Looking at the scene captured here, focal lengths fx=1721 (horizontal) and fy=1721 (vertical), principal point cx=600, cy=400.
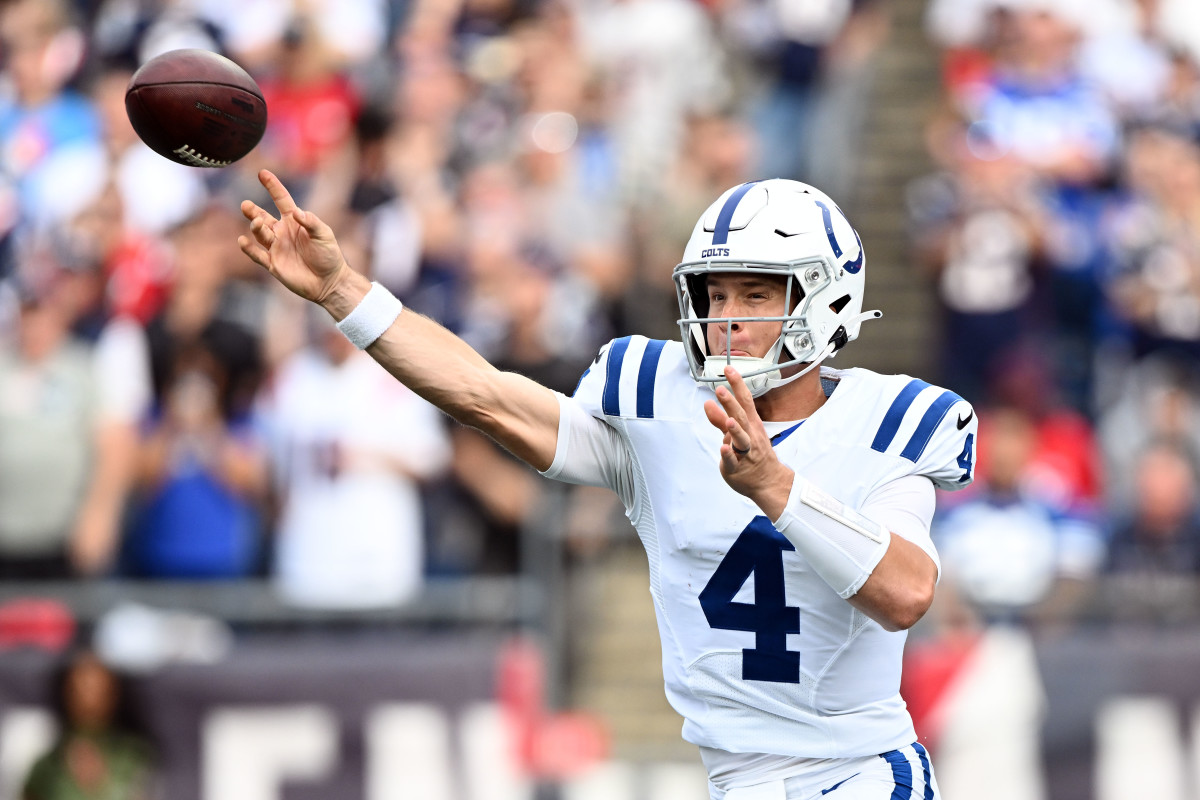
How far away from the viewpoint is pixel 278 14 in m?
9.55

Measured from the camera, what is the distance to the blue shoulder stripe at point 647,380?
400 centimetres

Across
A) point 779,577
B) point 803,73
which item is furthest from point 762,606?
point 803,73

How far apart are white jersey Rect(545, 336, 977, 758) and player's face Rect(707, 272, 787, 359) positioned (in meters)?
0.18

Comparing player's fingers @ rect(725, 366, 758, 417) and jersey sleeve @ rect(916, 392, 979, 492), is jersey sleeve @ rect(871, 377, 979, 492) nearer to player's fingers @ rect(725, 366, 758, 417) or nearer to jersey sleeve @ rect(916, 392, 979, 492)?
jersey sleeve @ rect(916, 392, 979, 492)

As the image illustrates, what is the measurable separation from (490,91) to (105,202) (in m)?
2.19

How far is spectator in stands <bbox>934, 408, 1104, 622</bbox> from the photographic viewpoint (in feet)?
24.2

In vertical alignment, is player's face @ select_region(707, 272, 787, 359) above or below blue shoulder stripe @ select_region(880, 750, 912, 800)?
above

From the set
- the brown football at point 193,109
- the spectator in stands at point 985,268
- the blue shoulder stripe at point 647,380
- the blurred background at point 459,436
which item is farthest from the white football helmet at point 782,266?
the spectator in stands at point 985,268

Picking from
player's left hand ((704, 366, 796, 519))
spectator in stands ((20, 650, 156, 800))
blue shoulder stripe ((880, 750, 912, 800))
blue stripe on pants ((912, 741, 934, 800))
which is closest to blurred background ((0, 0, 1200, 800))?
spectator in stands ((20, 650, 156, 800))

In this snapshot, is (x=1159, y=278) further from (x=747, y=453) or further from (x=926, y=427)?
(x=747, y=453)

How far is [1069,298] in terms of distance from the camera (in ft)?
28.5

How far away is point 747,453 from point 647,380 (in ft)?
2.25

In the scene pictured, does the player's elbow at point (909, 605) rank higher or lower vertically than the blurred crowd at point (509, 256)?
lower

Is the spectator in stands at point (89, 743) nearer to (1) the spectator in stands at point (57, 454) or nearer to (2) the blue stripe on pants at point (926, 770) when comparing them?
(1) the spectator in stands at point (57, 454)
